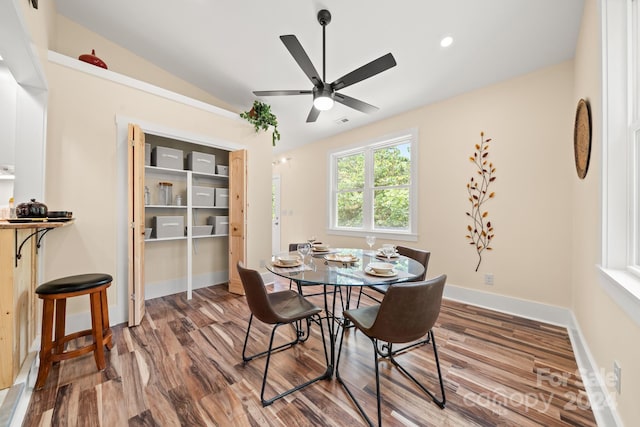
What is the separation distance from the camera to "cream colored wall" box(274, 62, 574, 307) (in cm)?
248

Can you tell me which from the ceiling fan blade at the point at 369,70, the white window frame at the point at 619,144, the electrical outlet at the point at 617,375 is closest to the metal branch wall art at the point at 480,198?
the white window frame at the point at 619,144

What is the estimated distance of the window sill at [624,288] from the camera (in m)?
0.99

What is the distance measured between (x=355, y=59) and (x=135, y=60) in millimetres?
2897

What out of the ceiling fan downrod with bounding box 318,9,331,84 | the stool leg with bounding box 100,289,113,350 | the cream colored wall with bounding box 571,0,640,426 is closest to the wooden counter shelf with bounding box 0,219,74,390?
the stool leg with bounding box 100,289,113,350

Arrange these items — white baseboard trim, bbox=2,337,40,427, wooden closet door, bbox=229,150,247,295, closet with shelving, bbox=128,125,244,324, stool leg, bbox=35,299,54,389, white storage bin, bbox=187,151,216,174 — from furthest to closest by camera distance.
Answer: wooden closet door, bbox=229,150,247,295, white storage bin, bbox=187,151,216,174, closet with shelving, bbox=128,125,244,324, stool leg, bbox=35,299,54,389, white baseboard trim, bbox=2,337,40,427

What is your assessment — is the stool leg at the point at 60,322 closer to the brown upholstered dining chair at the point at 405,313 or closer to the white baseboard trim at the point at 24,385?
the white baseboard trim at the point at 24,385

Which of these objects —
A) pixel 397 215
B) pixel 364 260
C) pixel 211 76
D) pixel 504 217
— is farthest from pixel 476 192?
pixel 211 76

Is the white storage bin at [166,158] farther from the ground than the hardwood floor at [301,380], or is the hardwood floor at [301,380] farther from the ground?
the white storage bin at [166,158]

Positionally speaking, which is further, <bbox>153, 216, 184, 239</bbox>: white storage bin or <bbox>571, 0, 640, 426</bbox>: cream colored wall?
<bbox>153, 216, 184, 239</bbox>: white storage bin

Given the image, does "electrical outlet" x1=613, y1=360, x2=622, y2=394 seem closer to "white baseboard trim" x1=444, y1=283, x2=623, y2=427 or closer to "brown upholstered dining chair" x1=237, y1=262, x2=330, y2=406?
"white baseboard trim" x1=444, y1=283, x2=623, y2=427

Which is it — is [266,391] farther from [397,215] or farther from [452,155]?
[452,155]

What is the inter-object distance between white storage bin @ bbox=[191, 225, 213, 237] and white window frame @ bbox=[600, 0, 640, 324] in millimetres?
3916

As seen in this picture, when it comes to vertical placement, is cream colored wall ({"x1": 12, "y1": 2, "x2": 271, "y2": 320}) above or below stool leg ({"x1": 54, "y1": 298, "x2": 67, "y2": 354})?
above

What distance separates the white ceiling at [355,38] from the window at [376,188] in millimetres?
755
